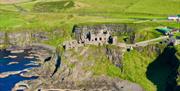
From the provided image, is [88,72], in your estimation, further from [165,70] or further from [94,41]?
[165,70]

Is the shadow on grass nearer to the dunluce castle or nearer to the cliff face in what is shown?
the cliff face

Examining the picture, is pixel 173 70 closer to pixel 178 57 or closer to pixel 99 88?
pixel 178 57

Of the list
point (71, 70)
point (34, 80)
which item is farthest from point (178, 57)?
point (34, 80)

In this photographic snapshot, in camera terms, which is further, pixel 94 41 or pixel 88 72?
pixel 94 41

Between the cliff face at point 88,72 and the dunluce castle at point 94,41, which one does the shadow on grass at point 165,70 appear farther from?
the dunluce castle at point 94,41

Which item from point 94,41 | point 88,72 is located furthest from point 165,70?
point 94,41

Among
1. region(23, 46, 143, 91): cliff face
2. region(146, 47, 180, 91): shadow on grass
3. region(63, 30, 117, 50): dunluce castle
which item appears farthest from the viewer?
region(63, 30, 117, 50): dunluce castle

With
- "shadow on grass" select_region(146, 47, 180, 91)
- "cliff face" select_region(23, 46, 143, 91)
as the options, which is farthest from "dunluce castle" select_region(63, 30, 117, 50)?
"shadow on grass" select_region(146, 47, 180, 91)

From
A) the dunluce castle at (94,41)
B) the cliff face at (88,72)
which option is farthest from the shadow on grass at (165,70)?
the dunluce castle at (94,41)

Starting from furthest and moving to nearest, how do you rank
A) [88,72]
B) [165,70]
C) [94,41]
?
[94,41] < [88,72] < [165,70]
